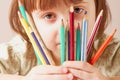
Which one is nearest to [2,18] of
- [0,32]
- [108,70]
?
[0,32]

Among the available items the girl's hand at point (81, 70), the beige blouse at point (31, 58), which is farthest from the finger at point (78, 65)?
the beige blouse at point (31, 58)

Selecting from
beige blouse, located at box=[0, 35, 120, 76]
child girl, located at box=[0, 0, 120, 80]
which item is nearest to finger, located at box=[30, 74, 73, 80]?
child girl, located at box=[0, 0, 120, 80]

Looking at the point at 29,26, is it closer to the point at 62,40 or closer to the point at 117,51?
the point at 62,40

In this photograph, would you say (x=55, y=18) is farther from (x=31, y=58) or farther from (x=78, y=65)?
(x=31, y=58)

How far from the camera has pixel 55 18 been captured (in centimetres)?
38

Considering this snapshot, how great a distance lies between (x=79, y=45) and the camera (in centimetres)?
35

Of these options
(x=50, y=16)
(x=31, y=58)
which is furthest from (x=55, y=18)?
(x=31, y=58)

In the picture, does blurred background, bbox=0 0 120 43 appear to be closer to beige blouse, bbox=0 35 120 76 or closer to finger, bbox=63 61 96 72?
beige blouse, bbox=0 35 120 76

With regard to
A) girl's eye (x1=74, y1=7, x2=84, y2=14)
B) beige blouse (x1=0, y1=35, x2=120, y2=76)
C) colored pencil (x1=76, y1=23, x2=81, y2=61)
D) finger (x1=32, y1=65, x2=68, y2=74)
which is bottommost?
beige blouse (x1=0, y1=35, x2=120, y2=76)

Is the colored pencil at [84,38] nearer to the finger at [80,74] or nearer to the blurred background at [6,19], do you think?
the finger at [80,74]

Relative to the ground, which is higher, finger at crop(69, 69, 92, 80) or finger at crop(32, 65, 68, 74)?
finger at crop(32, 65, 68, 74)

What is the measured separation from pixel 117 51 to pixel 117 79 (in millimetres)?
100

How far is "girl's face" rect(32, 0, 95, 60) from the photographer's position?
38 cm

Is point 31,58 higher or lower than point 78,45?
lower
